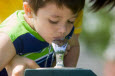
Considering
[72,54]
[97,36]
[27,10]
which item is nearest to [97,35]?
[97,36]

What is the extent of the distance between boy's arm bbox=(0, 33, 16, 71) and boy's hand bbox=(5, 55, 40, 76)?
4 cm

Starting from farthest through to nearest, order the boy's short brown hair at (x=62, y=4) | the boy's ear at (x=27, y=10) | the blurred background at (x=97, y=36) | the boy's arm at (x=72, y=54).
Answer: the blurred background at (x=97, y=36)
the boy's arm at (x=72, y=54)
the boy's ear at (x=27, y=10)
the boy's short brown hair at (x=62, y=4)

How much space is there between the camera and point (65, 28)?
1.77 m

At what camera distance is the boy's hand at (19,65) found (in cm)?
174

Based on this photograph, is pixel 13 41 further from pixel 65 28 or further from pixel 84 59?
pixel 84 59

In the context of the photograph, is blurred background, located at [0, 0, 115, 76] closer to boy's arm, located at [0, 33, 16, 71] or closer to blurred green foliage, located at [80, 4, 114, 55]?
blurred green foliage, located at [80, 4, 114, 55]

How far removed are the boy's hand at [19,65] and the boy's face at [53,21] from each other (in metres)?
0.17

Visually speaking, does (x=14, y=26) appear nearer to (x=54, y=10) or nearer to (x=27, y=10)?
(x=27, y=10)

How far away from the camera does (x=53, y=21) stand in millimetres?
1772

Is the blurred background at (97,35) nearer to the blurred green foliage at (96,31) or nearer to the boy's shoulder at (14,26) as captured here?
the blurred green foliage at (96,31)

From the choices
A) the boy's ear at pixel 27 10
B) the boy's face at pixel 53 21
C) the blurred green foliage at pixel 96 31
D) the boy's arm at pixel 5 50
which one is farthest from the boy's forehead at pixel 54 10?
the blurred green foliage at pixel 96 31

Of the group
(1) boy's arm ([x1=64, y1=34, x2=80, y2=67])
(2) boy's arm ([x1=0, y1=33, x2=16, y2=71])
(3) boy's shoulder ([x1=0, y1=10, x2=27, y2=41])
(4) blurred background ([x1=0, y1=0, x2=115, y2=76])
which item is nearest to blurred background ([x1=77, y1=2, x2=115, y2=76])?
(4) blurred background ([x1=0, y1=0, x2=115, y2=76])

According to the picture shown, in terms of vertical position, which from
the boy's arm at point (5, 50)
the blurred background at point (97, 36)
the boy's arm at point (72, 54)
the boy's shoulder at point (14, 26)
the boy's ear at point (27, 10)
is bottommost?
the blurred background at point (97, 36)

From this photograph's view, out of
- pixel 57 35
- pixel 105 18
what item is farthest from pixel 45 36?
pixel 105 18
